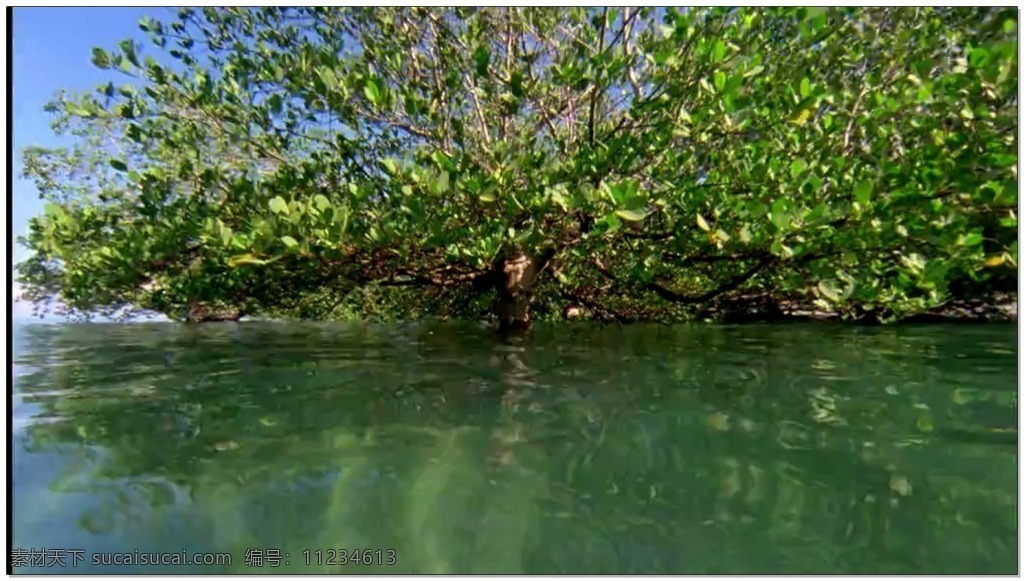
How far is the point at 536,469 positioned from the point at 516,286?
349 inches

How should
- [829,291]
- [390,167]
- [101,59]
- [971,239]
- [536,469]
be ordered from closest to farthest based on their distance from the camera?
[536,469]
[971,239]
[829,291]
[390,167]
[101,59]

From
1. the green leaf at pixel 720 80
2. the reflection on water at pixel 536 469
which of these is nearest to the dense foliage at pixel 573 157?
the green leaf at pixel 720 80

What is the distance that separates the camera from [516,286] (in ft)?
40.6

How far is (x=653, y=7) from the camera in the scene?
7.62 meters

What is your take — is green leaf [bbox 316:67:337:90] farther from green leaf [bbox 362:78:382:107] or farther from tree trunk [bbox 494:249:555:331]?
tree trunk [bbox 494:249:555:331]

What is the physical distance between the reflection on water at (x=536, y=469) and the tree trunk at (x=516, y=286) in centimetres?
467

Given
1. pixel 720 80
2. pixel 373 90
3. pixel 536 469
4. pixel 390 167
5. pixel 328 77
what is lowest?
pixel 536 469

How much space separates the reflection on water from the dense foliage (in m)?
1.60

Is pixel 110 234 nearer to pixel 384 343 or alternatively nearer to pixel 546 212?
pixel 384 343

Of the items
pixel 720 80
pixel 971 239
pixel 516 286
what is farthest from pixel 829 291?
pixel 516 286

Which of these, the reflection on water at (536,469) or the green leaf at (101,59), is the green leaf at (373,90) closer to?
the reflection on water at (536,469)

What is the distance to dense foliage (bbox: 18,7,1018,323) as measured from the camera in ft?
20.2

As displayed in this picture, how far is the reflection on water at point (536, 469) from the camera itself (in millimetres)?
2715

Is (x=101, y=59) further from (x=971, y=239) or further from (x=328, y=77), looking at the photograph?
(x=971, y=239)
